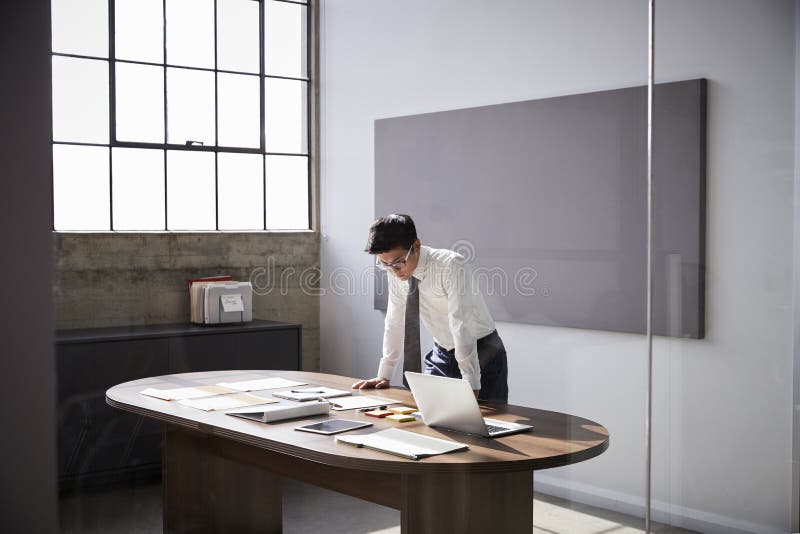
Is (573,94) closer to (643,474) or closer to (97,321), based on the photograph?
(643,474)

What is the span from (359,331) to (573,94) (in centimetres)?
110

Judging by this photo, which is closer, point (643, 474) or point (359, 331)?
point (359, 331)

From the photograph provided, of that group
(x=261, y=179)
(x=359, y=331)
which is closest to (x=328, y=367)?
(x=359, y=331)

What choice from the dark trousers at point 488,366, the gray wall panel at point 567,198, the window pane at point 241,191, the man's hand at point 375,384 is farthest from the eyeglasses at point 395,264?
the window pane at point 241,191

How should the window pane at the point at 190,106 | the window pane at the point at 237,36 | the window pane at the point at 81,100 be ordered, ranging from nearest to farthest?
the window pane at the point at 81,100 < the window pane at the point at 190,106 < the window pane at the point at 237,36

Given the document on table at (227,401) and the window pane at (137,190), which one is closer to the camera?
the window pane at (137,190)

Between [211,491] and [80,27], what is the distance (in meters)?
1.32

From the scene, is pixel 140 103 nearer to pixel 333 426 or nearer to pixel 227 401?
pixel 227 401

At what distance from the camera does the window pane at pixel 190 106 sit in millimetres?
2109

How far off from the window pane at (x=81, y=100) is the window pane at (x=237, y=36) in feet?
1.07

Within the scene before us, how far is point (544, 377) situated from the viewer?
Answer: 288 centimetres

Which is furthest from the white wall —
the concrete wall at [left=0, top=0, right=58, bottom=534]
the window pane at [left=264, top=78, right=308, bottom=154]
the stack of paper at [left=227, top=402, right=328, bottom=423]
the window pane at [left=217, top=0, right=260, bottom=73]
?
the concrete wall at [left=0, top=0, right=58, bottom=534]

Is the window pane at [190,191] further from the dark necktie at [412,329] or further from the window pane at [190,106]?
the dark necktie at [412,329]

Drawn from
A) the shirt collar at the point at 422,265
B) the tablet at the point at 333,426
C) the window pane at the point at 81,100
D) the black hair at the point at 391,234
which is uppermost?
the window pane at the point at 81,100
